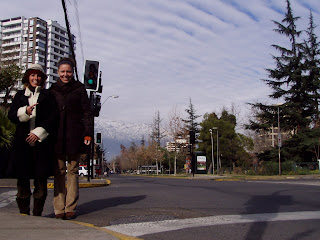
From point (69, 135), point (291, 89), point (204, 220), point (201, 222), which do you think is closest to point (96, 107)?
point (69, 135)

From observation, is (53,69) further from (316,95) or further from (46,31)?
(316,95)

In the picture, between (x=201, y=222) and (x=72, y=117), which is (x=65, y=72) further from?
(x=201, y=222)

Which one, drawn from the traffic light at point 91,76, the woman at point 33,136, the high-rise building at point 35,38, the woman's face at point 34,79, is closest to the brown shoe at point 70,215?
the woman at point 33,136

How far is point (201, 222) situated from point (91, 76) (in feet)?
26.8

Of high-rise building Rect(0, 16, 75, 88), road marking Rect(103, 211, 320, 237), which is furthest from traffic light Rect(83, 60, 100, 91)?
high-rise building Rect(0, 16, 75, 88)

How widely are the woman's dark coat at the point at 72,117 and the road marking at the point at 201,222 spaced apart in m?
1.13

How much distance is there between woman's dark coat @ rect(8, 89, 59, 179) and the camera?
3.74 meters

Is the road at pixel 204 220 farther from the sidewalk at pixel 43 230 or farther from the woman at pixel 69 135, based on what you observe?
the sidewalk at pixel 43 230

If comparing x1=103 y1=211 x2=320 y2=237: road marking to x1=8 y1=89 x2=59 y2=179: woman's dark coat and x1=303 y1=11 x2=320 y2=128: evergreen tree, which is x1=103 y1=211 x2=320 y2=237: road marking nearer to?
x1=8 y1=89 x2=59 y2=179: woman's dark coat

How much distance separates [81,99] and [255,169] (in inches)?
1211

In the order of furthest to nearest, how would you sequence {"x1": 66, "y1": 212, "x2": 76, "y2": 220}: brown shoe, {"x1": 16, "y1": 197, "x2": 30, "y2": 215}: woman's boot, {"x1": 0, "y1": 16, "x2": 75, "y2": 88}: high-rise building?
1. {"x1": 0, "y1": 16, "x2": 75, "y2": 88}: high-rise building
2. {"x1": 66, "y1": 212, "x2": 76, "y2": 220}: brown shoe
3. {"x1": 16, "y1": 197, "x2": 30, "y2": 215}: woman's boot

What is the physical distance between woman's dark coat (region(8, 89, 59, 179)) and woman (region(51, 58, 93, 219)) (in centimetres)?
14

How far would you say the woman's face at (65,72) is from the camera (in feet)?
14.6

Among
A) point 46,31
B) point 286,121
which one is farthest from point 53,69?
point 286,121
